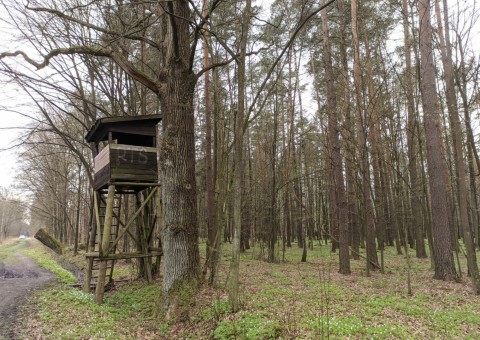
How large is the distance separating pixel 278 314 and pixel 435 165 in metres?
7.83

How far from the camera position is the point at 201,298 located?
6707mm

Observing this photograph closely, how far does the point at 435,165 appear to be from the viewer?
10125 mm

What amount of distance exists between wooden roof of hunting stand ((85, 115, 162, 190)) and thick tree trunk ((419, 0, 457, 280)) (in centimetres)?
923

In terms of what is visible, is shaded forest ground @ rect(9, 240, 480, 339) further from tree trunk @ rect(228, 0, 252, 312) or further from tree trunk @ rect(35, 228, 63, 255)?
tree trunk @ rect(35, 228, 63, 255)

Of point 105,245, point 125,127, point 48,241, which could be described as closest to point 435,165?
point 125,127

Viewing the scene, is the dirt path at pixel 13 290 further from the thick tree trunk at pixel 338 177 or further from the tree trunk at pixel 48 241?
the thick tree trunk at pixel 338 177

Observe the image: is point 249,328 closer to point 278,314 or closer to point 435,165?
point 278,314

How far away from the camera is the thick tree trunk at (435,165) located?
976 centimetres

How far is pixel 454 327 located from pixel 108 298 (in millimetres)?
8912

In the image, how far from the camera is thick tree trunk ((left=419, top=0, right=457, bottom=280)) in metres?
9.76

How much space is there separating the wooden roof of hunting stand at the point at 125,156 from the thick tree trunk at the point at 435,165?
9230mm

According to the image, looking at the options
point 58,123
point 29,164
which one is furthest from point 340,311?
point 29,164

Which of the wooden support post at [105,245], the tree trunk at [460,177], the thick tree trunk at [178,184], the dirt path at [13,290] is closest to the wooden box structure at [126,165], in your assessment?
the wooden support post at [105,245]

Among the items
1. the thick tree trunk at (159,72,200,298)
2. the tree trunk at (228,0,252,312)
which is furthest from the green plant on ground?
the thick tree trunk at (159,72,200,298)
